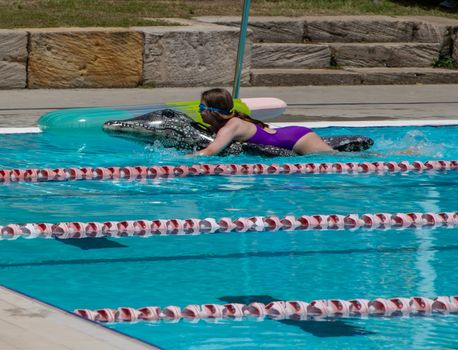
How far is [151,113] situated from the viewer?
432 inches

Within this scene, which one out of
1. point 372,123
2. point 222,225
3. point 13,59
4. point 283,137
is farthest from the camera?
point 13,59

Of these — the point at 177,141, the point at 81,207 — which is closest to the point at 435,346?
the point at 81,207

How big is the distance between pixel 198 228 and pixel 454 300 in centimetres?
224

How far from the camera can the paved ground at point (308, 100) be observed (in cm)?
1333

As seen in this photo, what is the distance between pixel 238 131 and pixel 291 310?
488cm

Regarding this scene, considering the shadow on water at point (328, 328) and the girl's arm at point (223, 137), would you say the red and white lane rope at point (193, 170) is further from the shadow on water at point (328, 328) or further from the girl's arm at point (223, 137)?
the shadow on water at point (328, 328)

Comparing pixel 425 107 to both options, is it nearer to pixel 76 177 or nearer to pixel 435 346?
pixel 76 177

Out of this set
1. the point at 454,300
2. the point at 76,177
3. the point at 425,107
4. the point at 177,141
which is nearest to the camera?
the point at 454,300

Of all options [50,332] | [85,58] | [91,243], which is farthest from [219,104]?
[50,332]

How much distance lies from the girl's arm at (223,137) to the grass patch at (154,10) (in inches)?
200

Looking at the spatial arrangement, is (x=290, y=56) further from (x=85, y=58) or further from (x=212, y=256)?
(x=212, y=256)

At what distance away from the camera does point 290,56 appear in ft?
53.6

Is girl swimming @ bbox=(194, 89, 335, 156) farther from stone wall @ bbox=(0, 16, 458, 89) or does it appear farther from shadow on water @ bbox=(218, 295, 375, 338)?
shadow on water @ bbox=(218, 295, 375, 338)

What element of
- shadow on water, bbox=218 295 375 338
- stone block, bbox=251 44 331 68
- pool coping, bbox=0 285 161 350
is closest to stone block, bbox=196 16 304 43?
stone block, bbox=251 44 331 68
